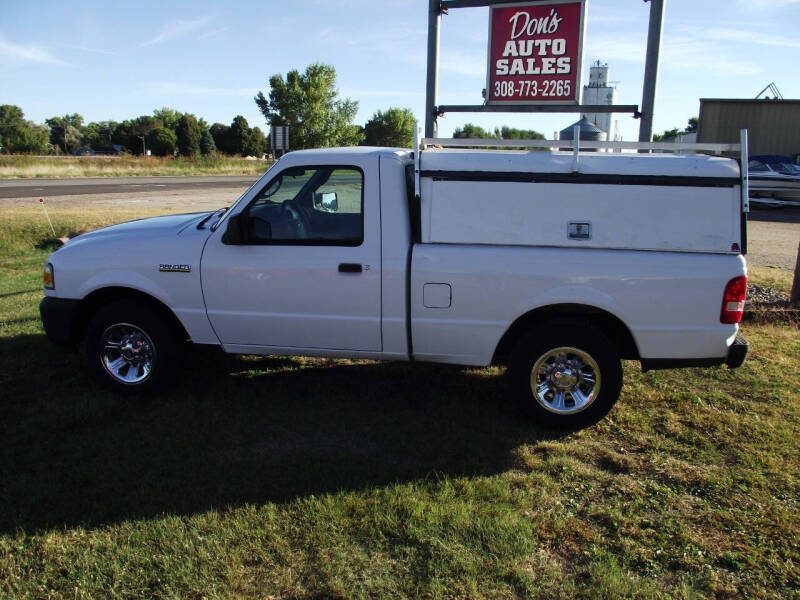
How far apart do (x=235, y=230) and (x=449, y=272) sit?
159 cm

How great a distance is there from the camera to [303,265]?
Answer: 4.57 m

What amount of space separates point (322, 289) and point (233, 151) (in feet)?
268

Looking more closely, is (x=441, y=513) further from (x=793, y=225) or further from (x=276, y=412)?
(x=793, y=225)

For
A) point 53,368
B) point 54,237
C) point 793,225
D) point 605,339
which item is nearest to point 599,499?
point 605,339

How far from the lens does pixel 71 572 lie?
2.99 meters

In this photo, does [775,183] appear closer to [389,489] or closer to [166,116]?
[389,489]

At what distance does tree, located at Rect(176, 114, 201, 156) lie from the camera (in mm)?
76000

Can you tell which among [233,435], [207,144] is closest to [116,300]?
[233,435]

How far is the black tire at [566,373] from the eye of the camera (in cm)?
433

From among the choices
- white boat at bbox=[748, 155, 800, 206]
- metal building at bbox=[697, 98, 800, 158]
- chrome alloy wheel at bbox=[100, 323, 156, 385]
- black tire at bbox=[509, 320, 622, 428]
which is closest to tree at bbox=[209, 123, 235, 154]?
metal building at bbox=[697, 98, 800, 158]

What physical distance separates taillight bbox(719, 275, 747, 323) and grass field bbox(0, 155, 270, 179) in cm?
3879

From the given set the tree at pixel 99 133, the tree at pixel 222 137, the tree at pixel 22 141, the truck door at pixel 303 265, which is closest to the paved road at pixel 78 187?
the truck door at pixel 303 265

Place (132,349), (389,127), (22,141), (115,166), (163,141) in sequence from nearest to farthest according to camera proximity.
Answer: (132,349), (115,166), (22,141), (163,141), (389,127)

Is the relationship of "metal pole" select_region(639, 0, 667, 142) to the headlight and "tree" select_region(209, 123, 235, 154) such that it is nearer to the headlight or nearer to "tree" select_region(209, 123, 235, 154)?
the headlight
